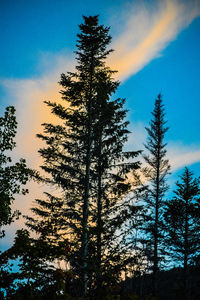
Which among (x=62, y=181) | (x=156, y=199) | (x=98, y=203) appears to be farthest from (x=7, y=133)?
(x=156, y=199)

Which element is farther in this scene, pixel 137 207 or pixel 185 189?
pixel 185 189


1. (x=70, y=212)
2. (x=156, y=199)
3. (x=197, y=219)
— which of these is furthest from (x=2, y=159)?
(x=197, y=219)

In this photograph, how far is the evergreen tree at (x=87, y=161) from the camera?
10047 millimetres

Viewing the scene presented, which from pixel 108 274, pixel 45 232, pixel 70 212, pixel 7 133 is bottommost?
pixel 108 274

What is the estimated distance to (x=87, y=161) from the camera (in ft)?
35.9

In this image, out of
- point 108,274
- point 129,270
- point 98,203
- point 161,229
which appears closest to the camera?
point 108,274

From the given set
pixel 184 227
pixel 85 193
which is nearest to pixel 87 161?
pixel 85 193

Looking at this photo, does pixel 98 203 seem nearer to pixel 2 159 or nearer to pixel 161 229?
pixel 2 159

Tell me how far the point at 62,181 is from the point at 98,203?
2.55 m

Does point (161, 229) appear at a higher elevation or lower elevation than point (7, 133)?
lower

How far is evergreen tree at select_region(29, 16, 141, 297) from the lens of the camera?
33.0 ft

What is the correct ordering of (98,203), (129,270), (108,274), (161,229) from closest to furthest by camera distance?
(108,274)
(129,270)
(98,203)
(161,229)

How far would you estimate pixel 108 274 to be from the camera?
938 cm

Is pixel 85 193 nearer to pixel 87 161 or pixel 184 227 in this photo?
Answer: pixel 87 161
